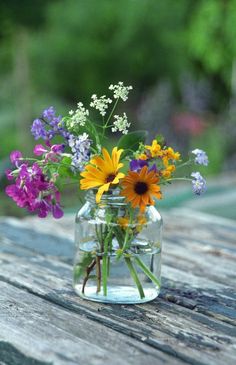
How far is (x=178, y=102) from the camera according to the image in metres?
10.0

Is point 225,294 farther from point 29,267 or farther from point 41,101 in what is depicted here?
point 41,101

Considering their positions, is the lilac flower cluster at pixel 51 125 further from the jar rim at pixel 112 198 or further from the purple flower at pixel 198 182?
the purple flower at pixel 198 182

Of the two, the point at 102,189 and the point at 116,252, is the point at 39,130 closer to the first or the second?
the point at 102,189

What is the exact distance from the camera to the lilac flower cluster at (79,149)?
150 cm

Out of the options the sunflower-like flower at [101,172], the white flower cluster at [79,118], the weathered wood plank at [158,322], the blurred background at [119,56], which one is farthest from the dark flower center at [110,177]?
the blurred background at [119,56]

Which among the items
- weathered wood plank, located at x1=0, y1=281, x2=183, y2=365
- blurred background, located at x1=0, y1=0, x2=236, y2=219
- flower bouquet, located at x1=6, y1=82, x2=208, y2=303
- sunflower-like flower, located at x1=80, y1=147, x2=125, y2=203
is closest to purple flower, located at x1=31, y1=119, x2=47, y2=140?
flower bouquet, located at x1=6, y1=82, x2=208, y2=303

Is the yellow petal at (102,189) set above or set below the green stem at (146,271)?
above

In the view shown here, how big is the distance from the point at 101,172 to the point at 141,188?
0.08 meters

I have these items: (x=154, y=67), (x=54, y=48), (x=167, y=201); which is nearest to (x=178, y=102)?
(x=154, y=67)

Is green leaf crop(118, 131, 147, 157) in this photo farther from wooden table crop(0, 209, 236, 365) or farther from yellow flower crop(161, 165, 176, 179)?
wooden table crop(0, 209, 236, 365)

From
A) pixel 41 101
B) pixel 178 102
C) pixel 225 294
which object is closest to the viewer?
pixel 225 294

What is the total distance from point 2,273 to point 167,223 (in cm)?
90

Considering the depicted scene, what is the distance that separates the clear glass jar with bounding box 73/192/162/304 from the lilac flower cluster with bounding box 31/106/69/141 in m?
0.13

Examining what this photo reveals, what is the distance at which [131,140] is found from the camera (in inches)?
61.8
